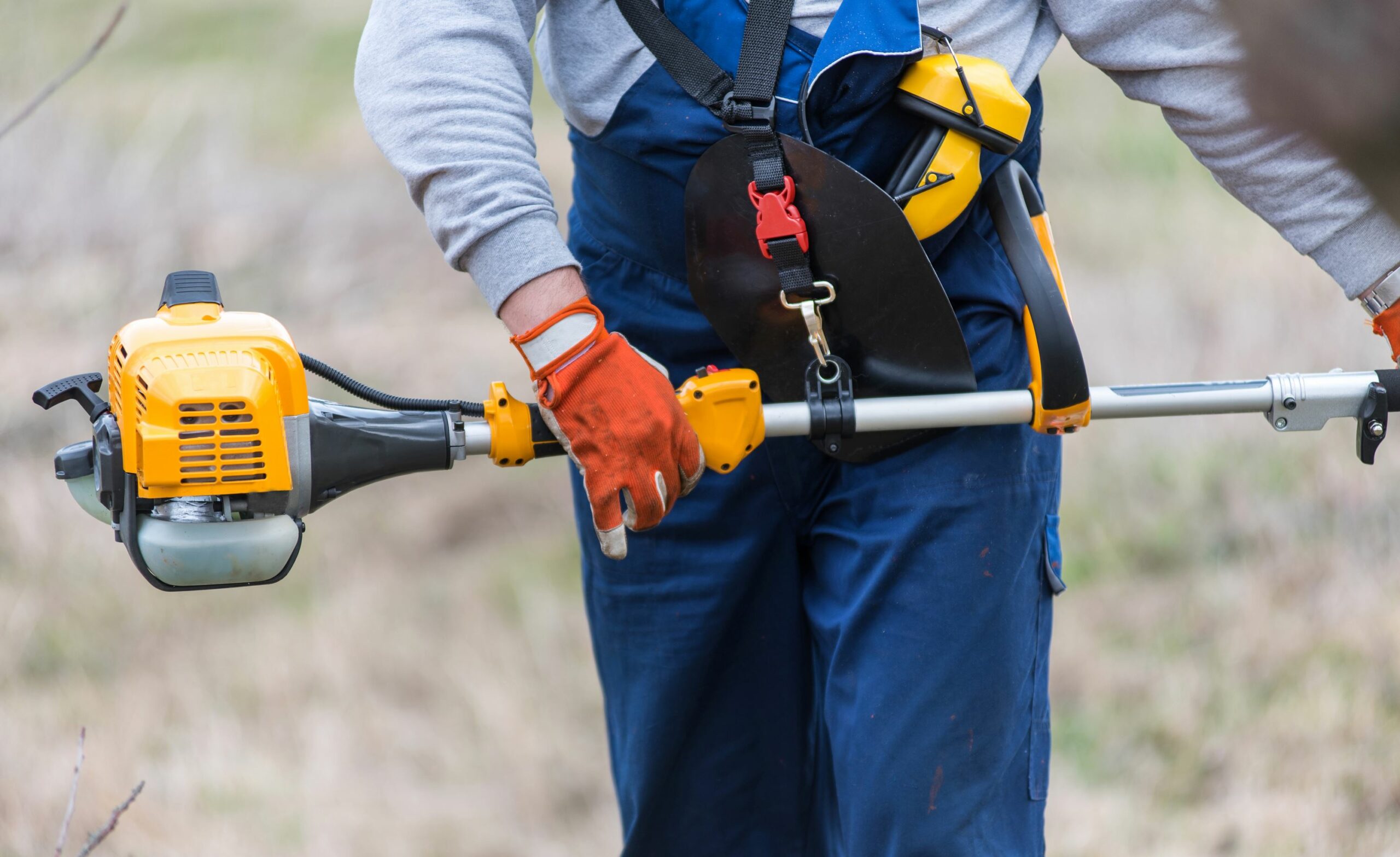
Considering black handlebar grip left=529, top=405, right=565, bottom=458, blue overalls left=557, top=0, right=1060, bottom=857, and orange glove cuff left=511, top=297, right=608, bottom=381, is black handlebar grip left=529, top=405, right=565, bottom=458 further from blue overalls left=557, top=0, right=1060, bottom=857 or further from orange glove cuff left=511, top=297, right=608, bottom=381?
blue overalls left=557, top=0, right=1060, bottom=857

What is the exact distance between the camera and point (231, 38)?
7180mm

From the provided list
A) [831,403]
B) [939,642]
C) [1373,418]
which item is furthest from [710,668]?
[1373,418]

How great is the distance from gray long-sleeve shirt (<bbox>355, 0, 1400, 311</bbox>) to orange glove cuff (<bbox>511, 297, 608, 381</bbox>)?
50 mm

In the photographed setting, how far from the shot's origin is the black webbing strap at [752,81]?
1494 mm

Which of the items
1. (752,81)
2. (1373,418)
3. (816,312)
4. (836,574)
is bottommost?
(836,574)

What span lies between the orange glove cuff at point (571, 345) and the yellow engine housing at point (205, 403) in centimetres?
25

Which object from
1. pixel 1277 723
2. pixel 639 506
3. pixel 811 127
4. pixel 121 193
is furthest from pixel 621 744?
pixel 121 193

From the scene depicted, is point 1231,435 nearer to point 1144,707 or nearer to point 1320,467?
point 1320,467

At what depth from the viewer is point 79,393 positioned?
1.49m

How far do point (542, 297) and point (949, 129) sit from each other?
1.66 feet

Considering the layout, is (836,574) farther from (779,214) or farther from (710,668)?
(779,214)

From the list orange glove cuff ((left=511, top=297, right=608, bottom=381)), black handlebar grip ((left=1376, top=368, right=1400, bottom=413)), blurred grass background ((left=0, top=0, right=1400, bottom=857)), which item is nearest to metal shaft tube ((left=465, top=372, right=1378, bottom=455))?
black handlebar grip ((left=1376, top=368, right=1400, bottom=413))

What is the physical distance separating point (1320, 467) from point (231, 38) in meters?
5.99

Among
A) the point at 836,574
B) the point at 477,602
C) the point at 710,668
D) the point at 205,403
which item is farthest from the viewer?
the point at 477,602
